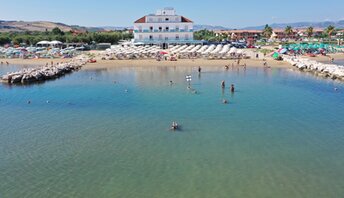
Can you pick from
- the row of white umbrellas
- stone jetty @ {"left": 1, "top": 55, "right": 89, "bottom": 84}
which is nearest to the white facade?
the row of white umbrellas

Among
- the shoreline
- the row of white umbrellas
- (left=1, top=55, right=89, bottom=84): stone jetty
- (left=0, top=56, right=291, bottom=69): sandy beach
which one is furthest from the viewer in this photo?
the row of white umbrellas

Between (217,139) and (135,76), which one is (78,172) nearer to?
(217,139)

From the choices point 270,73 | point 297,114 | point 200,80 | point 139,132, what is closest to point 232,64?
point 270,73

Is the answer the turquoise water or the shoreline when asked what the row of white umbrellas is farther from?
the turquoise water

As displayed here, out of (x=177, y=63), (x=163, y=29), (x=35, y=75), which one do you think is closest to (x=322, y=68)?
(x=177, y=63)

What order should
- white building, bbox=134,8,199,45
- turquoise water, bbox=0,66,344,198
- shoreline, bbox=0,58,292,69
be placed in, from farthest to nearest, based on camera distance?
white building, bbox=134,8,199,45, shoreline, bbox=0,58,292,69, turquoise water, bbox=0,66,344,198

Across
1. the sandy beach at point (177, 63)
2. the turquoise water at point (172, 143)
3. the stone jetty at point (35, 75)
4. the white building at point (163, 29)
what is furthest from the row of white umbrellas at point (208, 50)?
the turquoise water at point (172, 143)

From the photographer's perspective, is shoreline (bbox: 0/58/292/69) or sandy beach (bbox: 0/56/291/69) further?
sandy beach (bbox: 0/56/291/69)
